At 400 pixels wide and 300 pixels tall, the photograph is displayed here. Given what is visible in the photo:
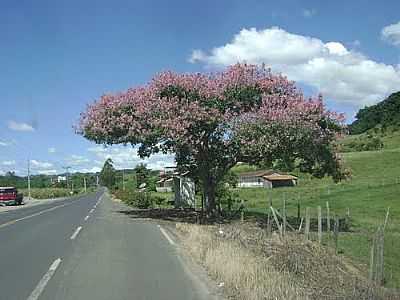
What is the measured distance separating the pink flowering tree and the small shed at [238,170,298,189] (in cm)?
7537

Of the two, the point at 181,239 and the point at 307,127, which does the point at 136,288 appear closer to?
the point at 181,239

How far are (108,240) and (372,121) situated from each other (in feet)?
509

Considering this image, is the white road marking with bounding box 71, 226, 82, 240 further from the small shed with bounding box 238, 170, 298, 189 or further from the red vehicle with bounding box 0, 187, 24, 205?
the small shed with bounding box 238, 170, 298, 189

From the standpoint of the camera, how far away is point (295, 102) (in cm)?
2317

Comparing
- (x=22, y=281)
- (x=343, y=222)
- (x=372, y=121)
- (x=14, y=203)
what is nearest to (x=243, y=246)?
(x=22, y=281)

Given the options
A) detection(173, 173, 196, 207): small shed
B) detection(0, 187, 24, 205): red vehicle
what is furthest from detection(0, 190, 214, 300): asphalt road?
detection(0, 187, 24, 205): red vehicle

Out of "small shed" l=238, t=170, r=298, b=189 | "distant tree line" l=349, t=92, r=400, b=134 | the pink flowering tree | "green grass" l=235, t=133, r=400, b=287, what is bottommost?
"green grass" l=235, t=133, r=400, b=287

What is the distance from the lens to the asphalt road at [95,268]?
32.2ft

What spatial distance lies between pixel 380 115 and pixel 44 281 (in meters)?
161

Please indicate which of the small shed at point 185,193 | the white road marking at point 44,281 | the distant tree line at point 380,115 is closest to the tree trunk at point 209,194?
the small shed at point 185,193

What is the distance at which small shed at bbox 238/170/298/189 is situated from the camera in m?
106

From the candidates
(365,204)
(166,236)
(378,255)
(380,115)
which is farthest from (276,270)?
(380,115)

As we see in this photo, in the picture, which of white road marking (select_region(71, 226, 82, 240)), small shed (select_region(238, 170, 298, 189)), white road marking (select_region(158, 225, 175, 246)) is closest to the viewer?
white road marking (select_region(158, 225, 175, 246))

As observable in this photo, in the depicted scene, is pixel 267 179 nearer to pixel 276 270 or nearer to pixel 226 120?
pixel 226 120
